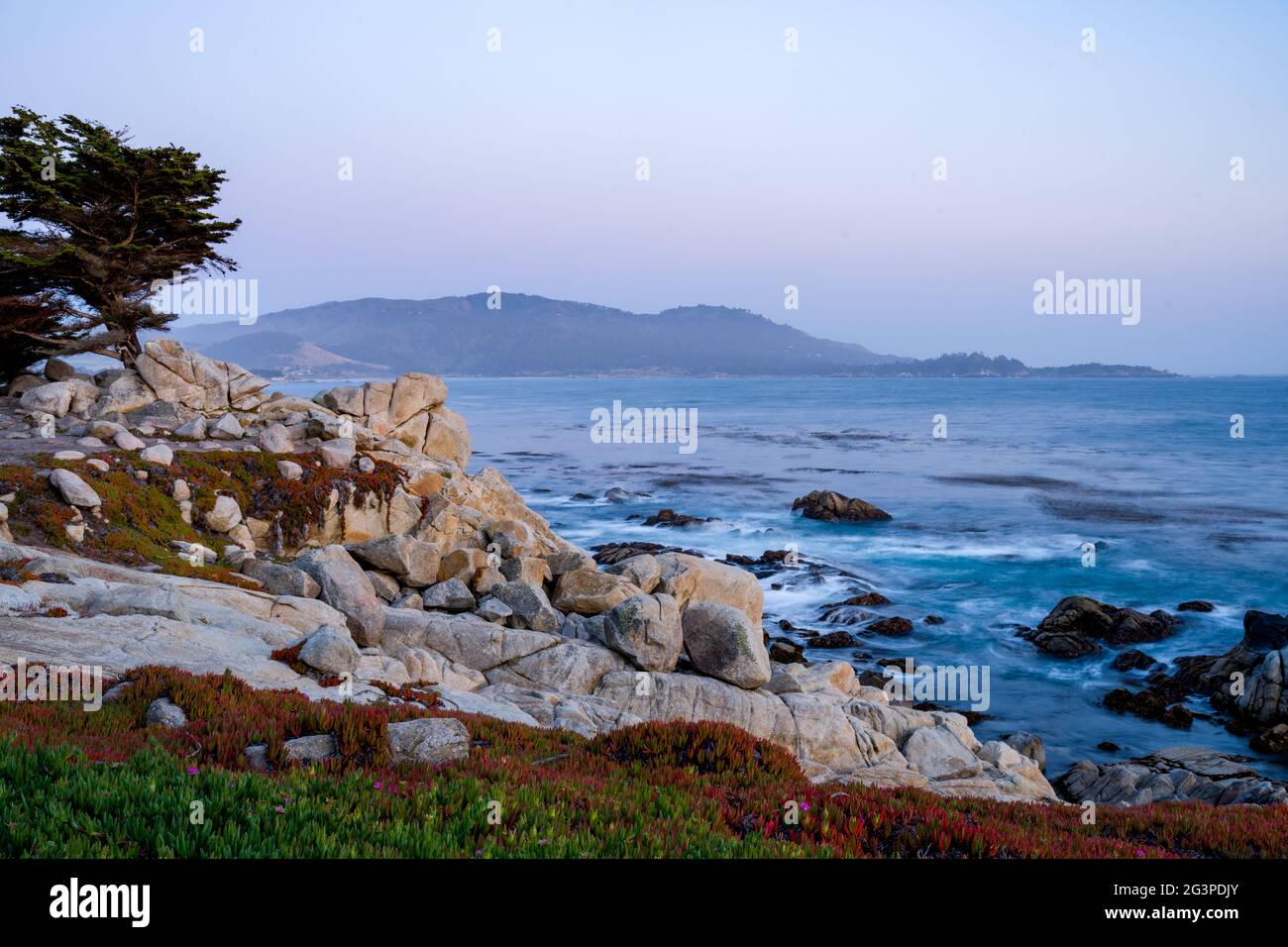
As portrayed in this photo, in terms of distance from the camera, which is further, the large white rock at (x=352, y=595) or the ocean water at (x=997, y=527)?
the ocean water at (x=997, y=527)

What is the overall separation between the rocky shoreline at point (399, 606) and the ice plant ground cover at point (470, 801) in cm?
165

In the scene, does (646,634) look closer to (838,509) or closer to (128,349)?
(128,349)

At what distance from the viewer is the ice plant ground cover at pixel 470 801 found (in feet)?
20.7

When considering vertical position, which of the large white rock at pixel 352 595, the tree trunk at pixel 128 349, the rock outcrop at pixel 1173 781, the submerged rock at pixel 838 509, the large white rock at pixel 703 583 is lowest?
the rock outcrop at pixel 1173 781

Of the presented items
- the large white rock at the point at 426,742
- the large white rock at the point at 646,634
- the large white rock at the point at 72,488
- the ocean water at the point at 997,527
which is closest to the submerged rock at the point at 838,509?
the ocean water at the point at 997,527

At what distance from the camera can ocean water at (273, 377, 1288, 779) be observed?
32.2 meters

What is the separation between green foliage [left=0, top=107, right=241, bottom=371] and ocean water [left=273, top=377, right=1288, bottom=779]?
27443 mm

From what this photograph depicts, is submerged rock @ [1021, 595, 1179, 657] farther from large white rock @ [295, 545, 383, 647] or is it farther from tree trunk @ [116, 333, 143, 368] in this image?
tree trunk @ [116, 333, 143, 368]

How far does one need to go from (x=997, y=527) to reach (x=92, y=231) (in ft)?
183

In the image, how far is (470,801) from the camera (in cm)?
745

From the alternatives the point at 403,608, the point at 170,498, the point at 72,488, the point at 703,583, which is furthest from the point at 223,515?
the point at 703,583

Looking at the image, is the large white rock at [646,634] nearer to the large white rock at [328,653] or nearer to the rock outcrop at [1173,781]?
the large white rock at [328,653]
